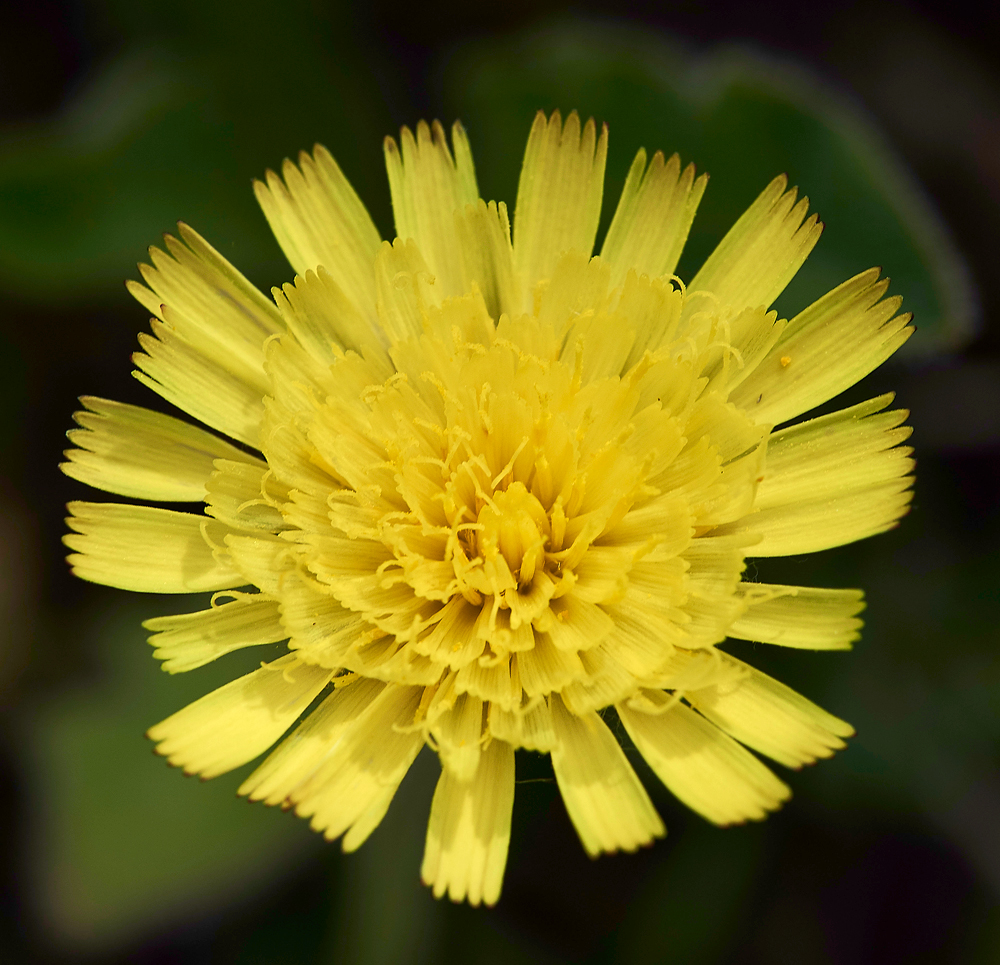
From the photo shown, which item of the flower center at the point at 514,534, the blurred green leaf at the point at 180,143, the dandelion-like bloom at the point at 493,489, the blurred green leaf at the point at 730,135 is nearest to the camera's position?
Result: the dandelion-like bloom at the point at 493,489

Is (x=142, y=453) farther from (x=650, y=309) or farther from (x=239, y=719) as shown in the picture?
(x=650, y=309)

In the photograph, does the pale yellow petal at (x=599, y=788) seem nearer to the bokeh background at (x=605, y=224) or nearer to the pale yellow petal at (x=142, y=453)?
the bokeh background at (x=605, y=224)

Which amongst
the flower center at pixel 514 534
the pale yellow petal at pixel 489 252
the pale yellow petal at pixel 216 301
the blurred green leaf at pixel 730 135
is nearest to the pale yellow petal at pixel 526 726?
the flower center at pixel 514 534

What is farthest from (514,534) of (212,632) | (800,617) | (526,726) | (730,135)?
(730,135)

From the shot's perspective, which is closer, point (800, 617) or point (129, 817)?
point (800, 617)

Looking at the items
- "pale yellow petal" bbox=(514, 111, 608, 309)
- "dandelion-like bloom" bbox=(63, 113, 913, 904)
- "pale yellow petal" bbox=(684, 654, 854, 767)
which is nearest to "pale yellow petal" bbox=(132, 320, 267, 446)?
"dandelion-like bloom" bbox=(63, 113, 913, 904)

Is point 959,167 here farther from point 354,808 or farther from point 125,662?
point 125,662
